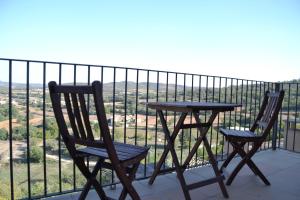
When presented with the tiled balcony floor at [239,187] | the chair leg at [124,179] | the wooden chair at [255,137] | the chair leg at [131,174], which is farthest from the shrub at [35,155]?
the wooden chair at [255,137]

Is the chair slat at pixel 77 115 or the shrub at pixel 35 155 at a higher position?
the chair slat at pixel 77 115

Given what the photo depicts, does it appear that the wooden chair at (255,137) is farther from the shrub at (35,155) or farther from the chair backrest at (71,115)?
the shrub at (35,155)

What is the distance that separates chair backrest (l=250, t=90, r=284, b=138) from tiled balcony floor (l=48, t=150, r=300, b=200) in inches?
22.1

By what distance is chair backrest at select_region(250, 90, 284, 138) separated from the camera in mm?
2766

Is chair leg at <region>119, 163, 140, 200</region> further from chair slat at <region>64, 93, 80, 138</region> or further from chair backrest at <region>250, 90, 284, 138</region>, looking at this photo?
chair backrest at <region>250, 90, 284, 138</region>

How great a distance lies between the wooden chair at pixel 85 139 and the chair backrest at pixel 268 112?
5.07 feet

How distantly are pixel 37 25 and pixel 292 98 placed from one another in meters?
9.10

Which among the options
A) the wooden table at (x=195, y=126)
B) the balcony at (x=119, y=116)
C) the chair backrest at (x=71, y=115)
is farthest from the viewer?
the wooden table at (x=195, y=126)

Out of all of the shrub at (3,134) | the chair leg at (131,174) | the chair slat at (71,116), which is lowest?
the chair leg at (131,174)

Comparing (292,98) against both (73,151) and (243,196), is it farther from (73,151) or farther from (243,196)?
(73,151)

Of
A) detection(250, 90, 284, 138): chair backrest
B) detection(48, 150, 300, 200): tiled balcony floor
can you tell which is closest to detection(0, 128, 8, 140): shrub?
detection(48, 150, 300, 200): tiled balcony floor

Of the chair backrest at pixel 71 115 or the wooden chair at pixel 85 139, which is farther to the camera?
the chair backrest at pixel 71 115

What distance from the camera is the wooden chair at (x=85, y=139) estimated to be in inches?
62.1

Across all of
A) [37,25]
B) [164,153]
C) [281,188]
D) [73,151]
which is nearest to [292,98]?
[281,188]
